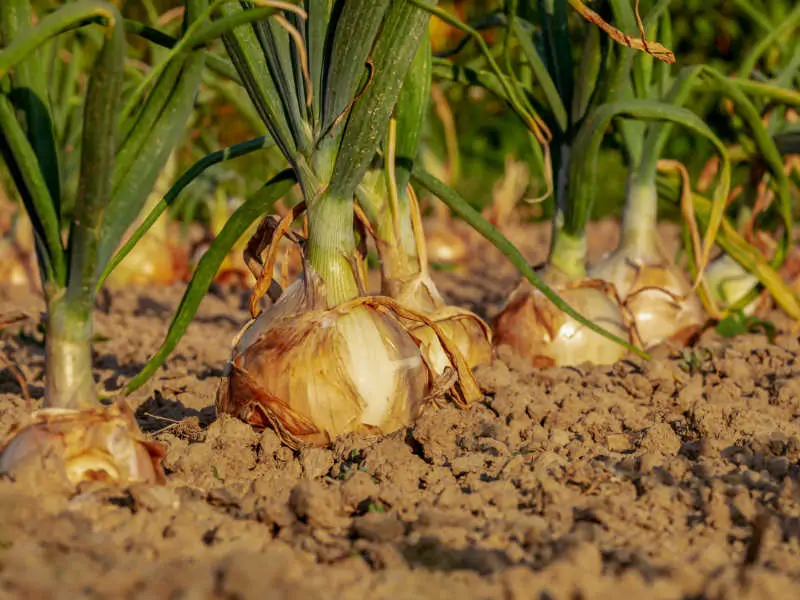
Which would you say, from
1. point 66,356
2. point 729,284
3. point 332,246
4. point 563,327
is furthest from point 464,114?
point 66,356

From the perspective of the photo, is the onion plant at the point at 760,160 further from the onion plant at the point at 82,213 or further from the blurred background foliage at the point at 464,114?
the onion plant at the point at 82,213

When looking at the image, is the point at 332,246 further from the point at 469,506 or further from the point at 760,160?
the point at 760,160

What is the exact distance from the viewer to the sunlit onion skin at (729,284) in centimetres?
285

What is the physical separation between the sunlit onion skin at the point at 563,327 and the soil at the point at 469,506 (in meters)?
0.16

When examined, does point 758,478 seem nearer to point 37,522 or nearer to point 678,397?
point 678,397

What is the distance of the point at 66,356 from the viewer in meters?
1.37

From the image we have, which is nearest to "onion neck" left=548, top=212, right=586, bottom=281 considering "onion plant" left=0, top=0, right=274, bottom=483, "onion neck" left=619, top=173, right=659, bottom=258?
"onion neck" left=619, top=173, right=659, bottom=258

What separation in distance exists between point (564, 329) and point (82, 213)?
4.02ft

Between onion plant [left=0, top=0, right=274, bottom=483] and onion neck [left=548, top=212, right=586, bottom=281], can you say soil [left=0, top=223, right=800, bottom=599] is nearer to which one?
onion plant [left=0, top=0, right=274, bottom=483]

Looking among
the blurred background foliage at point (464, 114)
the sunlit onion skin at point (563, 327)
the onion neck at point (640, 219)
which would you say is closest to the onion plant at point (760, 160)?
the blurred background foliage at point (464, 114)

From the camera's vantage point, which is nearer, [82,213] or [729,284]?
[82,213]

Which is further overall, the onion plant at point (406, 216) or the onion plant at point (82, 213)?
the onion plant at point (406, 216)

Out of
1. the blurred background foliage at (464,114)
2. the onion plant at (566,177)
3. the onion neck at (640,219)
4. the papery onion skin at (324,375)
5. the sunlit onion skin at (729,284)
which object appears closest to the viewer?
the papery onion skin at (324,375)

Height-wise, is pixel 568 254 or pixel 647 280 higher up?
pixel 568 254
